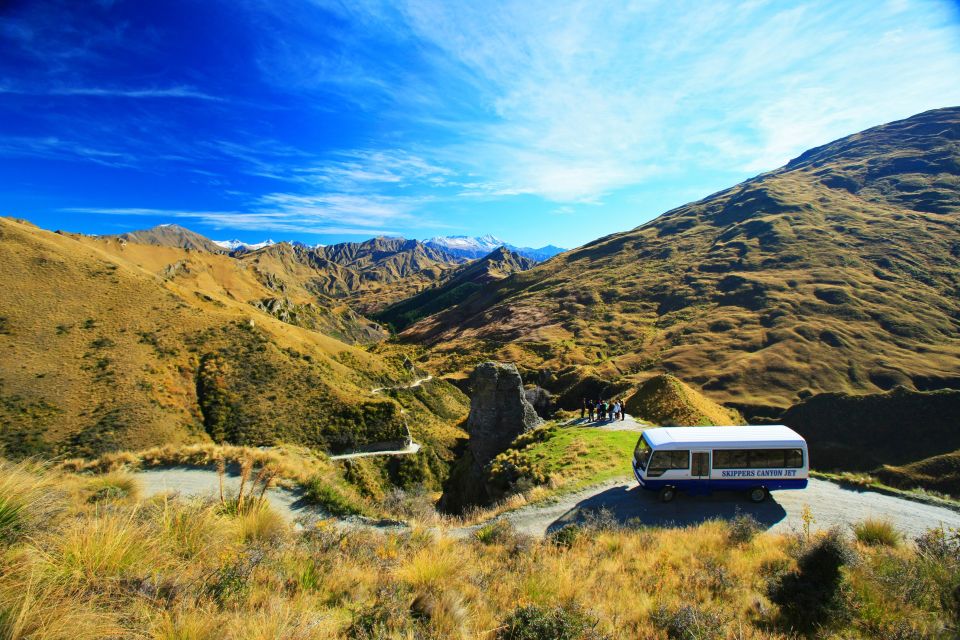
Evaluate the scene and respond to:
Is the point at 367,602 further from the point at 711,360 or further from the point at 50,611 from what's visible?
the point at 711,360

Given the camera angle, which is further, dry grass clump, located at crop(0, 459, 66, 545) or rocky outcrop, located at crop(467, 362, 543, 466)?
rocky outcrop, located at crop(467, 362, 543, 466)

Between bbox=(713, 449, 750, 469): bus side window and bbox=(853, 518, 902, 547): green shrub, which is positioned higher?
bbox=(713, 449, 750, 469): bus side window

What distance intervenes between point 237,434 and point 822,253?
402ft

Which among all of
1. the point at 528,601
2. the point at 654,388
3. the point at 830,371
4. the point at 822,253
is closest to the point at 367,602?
the point at 528,601

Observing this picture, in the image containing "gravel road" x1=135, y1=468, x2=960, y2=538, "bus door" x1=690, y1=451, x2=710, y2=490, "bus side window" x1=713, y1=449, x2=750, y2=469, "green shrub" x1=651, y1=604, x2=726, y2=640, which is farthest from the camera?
"bus door" x1=690, y1=451, x2=710, y2=490

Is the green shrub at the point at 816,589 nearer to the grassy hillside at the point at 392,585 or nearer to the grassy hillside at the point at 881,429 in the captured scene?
the grassy hillside at the point at 392,585

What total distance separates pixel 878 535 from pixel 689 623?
331 inches

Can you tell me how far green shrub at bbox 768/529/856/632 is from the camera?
22.0ft

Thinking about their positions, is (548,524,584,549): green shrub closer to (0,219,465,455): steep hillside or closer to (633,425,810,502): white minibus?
(633,425,810,502): white minibus

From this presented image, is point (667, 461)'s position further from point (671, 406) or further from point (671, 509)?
point (671, 406)

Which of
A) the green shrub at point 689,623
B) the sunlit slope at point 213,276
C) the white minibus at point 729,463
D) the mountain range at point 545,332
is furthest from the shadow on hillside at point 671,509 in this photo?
the sunlit slope at point 213,276

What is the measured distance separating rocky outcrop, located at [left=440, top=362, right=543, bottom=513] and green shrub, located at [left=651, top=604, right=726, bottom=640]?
2365 centimetres

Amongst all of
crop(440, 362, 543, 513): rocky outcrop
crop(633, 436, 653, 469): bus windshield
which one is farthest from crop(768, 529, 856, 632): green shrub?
crop(440, 362, 543, 513): rocky outcrop

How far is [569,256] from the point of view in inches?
6570
